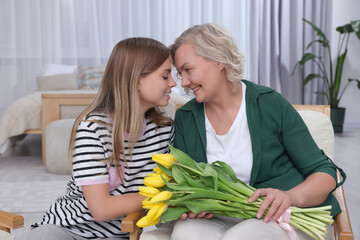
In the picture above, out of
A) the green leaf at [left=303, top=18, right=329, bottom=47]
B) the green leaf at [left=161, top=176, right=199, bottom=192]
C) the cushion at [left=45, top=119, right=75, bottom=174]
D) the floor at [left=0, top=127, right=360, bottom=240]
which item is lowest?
the floor at [left=0, top=127, right=360, bottom=240]

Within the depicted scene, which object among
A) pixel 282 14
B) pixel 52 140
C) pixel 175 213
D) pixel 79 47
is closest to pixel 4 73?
pixel 79 47

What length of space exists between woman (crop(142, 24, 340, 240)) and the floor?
3.67 feet

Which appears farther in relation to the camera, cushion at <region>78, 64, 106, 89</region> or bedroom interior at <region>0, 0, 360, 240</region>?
bedroom interior at <region>0, 0, 360, 240</region>

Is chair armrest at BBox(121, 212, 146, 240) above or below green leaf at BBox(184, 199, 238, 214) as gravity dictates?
below

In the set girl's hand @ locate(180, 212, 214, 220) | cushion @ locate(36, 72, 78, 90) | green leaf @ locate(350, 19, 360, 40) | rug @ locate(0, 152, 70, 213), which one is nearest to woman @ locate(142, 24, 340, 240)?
girl's hand @ locate(180, 212, 214, 220)

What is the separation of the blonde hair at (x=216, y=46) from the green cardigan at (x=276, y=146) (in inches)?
4.3

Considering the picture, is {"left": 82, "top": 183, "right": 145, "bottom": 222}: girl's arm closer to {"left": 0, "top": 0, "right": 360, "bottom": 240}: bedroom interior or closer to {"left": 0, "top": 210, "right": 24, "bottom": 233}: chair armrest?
{"left": 0, "top": 210, "right": 24, "bottom": 233}: chair armrest

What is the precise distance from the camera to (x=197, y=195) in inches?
49.1

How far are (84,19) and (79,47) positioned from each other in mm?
392

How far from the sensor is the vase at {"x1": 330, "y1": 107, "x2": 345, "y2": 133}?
602cm

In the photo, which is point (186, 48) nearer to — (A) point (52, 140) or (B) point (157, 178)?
(B) point (157, 178)

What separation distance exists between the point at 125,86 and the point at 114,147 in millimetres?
202

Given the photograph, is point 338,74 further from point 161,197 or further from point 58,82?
point 161,197

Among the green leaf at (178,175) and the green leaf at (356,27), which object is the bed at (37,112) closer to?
the green leaf at (178,175)
